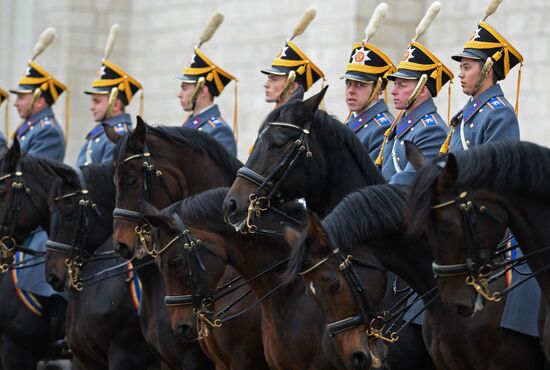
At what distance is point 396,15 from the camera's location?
12.9 meters

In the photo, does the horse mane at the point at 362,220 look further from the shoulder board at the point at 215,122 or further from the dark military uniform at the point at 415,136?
the shoulder board at the point at 215,122

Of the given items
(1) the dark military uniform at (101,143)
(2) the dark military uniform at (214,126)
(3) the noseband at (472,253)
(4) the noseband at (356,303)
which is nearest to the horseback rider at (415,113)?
(4) the noseband at (356,303)

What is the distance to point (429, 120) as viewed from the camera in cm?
786

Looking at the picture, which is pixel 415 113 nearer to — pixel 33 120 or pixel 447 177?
pixel 447 177

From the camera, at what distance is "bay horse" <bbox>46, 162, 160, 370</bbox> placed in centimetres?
885

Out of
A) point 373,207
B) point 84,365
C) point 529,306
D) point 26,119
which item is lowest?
point 84,365

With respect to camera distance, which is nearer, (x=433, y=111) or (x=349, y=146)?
(x=349, y=146)

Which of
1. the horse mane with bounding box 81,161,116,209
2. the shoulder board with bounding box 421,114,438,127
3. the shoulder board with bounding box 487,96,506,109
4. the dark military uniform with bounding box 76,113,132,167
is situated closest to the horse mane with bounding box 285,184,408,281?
the shoulder board with bounding box 487,96,506,109

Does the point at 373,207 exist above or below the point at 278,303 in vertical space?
above

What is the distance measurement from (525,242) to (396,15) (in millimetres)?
7140

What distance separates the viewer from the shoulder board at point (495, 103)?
723 centimetres

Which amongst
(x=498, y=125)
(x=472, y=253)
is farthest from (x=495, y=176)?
(x=498, y=125)

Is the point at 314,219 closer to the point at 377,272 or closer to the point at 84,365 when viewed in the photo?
the point at 377,272

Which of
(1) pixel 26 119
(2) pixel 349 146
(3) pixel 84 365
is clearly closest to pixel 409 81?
(2) pixel 349 146
